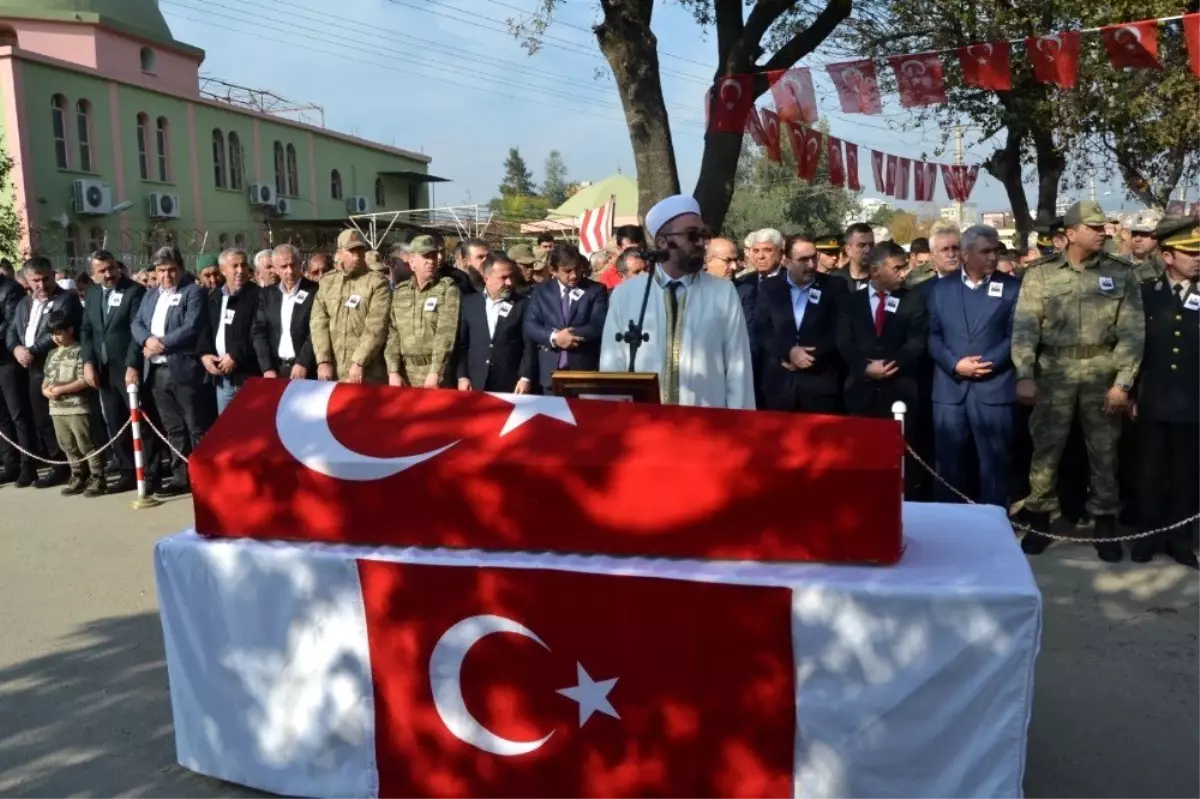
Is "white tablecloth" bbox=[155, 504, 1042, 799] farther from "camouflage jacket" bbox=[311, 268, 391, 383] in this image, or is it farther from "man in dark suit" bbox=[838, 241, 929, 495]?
"camouflage jacket" bbox=[311, 268, 391, 383]

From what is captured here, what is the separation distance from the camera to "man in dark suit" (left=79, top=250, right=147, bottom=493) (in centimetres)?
841

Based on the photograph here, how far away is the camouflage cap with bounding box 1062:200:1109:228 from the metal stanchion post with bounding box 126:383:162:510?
6598 mm

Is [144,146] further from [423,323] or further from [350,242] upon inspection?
[423,323]

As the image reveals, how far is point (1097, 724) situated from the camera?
383 centimetres

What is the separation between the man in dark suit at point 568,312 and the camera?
691 cm

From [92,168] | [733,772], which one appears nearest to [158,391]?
[733,772]

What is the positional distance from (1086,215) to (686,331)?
299cm

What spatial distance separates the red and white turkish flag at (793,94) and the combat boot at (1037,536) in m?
7.91

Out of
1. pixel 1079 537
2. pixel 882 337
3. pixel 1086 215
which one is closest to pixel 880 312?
pixel 882 337

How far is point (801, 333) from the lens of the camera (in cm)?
655

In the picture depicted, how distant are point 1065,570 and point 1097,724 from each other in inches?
80.7

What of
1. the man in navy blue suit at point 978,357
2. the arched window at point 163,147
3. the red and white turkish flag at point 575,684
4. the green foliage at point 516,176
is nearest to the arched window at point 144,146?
the arched window at point 163,147

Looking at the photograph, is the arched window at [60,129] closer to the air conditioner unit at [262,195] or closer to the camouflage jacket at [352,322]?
the air conditioner unit at [262,195]

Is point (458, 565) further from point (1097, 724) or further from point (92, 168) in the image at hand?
point (92, 168)
